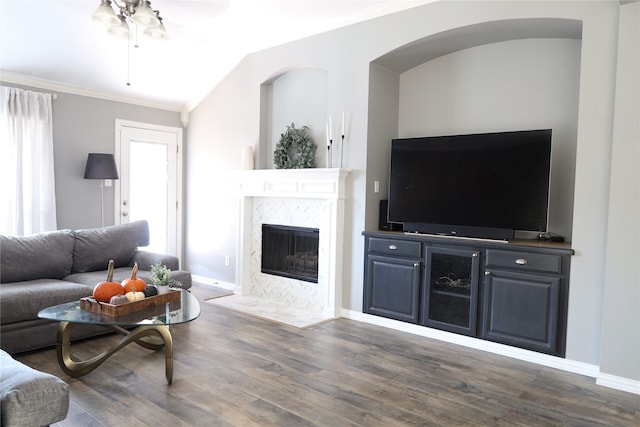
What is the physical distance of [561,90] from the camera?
3754mm

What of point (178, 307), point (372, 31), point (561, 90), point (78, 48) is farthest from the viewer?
point (78, 48)

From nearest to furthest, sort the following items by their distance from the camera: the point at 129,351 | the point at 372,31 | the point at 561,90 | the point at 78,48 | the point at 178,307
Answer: the point at 178,307
the point at 129,351
the point at 561,90
the point at 372,31
the point at 78,48

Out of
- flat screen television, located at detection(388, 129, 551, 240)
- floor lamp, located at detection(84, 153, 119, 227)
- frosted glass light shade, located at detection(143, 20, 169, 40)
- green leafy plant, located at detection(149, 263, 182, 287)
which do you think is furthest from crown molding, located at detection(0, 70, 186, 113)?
flat screen television, located at detection(388, 129, 551, 240)

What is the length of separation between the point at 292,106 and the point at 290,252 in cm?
173

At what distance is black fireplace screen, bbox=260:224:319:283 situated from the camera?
483cm

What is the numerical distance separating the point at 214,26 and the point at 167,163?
2.15 meters

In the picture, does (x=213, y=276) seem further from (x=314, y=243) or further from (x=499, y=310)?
(x=499, y=310)

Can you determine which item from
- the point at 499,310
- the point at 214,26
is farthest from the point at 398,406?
the point at 214,26

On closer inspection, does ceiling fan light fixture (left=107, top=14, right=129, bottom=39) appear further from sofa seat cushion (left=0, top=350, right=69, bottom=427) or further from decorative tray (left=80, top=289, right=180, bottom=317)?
sofa seat cushion (left=0, top=350, right=69, bottom=427)

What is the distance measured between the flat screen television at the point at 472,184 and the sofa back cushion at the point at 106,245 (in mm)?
2670

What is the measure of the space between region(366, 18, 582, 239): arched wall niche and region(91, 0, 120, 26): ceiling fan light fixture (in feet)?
7.66

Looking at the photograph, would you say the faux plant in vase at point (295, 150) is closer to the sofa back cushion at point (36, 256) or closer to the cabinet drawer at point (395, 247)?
the cabinet drawer at point (395, 247)

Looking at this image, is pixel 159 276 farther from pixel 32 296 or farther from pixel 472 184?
pixel 472 184

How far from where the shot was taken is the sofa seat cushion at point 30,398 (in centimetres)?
149
